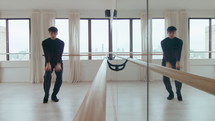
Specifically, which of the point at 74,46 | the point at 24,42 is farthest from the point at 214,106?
the point at 24,42

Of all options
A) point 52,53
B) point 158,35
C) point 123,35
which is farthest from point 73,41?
point 158,35

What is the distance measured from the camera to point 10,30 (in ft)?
22.4

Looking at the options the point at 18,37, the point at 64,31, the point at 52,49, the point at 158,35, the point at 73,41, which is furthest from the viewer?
the point at 18,37

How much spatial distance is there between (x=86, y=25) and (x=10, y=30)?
272cm

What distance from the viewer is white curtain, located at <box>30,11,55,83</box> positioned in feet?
21.1

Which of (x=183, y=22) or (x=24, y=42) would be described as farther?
(x=24, y=42)

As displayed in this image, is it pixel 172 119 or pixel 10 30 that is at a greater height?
pixel 10 30

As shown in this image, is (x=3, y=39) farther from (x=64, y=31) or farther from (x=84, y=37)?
(x=84, y=37)

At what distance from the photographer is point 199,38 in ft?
1.08

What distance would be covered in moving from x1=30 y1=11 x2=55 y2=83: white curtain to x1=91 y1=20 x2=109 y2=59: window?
1.48 metres

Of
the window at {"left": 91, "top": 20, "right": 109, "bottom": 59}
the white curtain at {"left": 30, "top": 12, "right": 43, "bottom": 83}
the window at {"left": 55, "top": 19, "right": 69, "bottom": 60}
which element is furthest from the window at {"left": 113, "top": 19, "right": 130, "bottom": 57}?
the white curtain at {"left": 30, "top": 12, "right": 43, "bottom": 83}

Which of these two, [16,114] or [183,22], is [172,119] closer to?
[183,22]

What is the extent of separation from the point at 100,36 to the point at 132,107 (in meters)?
5.79

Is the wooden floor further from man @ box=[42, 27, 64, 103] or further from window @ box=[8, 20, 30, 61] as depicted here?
window @ box=[8, 20, 30, 61]
